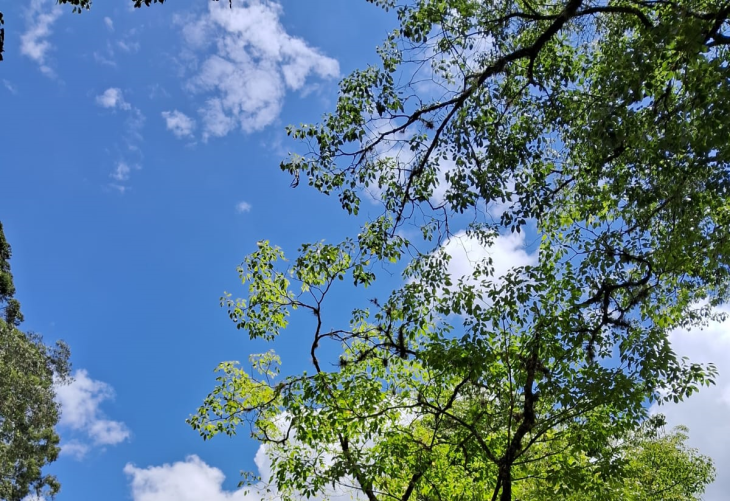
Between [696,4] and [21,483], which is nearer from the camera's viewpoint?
[696,4]

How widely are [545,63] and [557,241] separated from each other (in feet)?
8.64

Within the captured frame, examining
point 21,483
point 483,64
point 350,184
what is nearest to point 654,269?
point 483,64

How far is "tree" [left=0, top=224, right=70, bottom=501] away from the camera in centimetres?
1903

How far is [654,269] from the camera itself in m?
6.63

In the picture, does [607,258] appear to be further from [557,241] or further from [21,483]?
[21,483]

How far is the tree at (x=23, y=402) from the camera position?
62.4 ft

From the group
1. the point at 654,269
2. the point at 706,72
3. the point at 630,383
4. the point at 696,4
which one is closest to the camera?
the point at 706,72

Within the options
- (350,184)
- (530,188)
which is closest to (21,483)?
(350,184)

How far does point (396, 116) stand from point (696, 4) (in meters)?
3.32

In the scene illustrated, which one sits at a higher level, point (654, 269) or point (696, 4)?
point (696, 4)

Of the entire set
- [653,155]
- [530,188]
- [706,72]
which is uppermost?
[530,188]

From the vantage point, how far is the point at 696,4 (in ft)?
18.4

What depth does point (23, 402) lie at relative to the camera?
1967 cm

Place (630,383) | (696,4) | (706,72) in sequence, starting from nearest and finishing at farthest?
(706,72), (696,4), (630,383)
